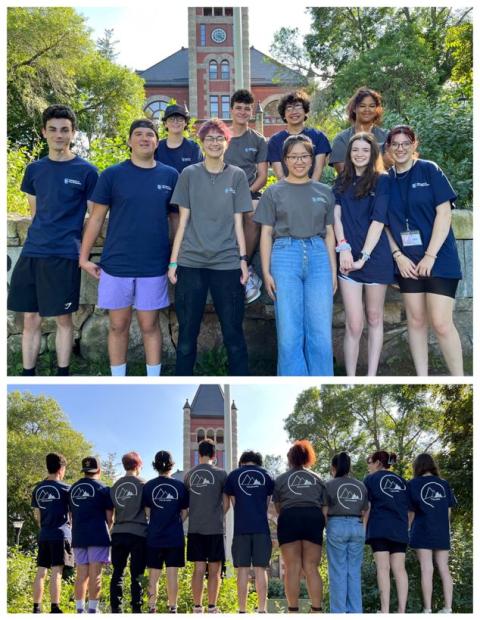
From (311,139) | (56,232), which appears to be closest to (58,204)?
(56,232)

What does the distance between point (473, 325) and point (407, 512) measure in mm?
2006

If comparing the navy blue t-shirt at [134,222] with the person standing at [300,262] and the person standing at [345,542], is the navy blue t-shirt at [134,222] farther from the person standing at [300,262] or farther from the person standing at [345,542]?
the person standing at [345,542]

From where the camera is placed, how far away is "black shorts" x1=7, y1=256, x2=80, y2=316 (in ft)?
21.0

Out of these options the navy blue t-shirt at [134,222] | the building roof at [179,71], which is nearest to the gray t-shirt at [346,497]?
the navy blue t-shirt at [134,222]

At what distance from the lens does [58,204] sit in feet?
21.0

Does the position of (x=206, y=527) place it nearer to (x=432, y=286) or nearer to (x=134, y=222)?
A: (x=134, y=222)

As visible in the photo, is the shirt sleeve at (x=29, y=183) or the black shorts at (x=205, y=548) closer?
the black shorts at (x=205, y=548)

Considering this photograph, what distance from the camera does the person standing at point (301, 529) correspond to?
6074 millimetres

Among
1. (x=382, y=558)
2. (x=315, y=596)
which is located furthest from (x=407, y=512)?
(x=315, y=596)

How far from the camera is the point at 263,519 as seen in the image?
6.18 m

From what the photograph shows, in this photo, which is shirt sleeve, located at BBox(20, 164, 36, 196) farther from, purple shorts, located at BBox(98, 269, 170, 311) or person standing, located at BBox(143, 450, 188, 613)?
person standing, located at BBox(143, 450, 188, 613)

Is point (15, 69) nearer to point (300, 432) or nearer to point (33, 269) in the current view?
point (300, 432)

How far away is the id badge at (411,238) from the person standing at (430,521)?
73.6 inches

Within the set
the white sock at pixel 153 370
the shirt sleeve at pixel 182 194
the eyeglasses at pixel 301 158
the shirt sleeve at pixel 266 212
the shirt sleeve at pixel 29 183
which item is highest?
the eyeglasses at pixel 301 158
